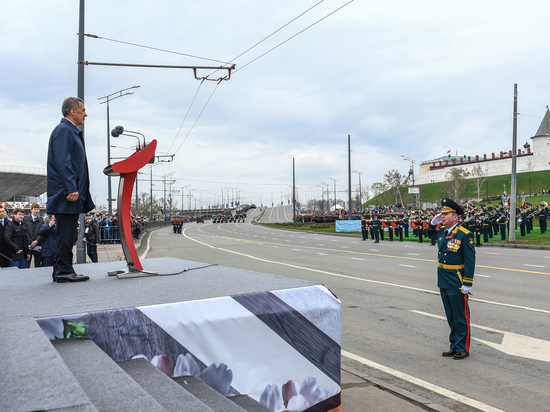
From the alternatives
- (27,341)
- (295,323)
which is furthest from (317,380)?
(27,341)

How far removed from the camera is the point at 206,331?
317 cm

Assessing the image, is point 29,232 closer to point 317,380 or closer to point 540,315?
point 317,380

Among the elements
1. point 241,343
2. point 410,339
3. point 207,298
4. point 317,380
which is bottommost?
point 410,339

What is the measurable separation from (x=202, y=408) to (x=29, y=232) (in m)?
10.4

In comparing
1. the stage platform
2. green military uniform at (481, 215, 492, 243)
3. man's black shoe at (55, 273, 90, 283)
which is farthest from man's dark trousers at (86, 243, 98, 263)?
green military uniform at (481, 215, 492, 243)

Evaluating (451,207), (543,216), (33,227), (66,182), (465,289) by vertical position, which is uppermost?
(66,182)

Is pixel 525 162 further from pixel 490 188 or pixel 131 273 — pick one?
pixel 131 273

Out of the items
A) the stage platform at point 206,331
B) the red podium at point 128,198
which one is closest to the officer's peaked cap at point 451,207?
the stage platform at point 206,331

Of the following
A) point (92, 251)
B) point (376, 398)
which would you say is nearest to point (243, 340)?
point (376, 398)

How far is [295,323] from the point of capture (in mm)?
3479

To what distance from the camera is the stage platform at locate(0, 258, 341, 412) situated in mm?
2715

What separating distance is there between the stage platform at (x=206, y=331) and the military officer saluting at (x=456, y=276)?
102 inches

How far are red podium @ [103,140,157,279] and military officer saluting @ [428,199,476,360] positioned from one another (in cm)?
347

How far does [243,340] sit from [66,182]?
2.57m
